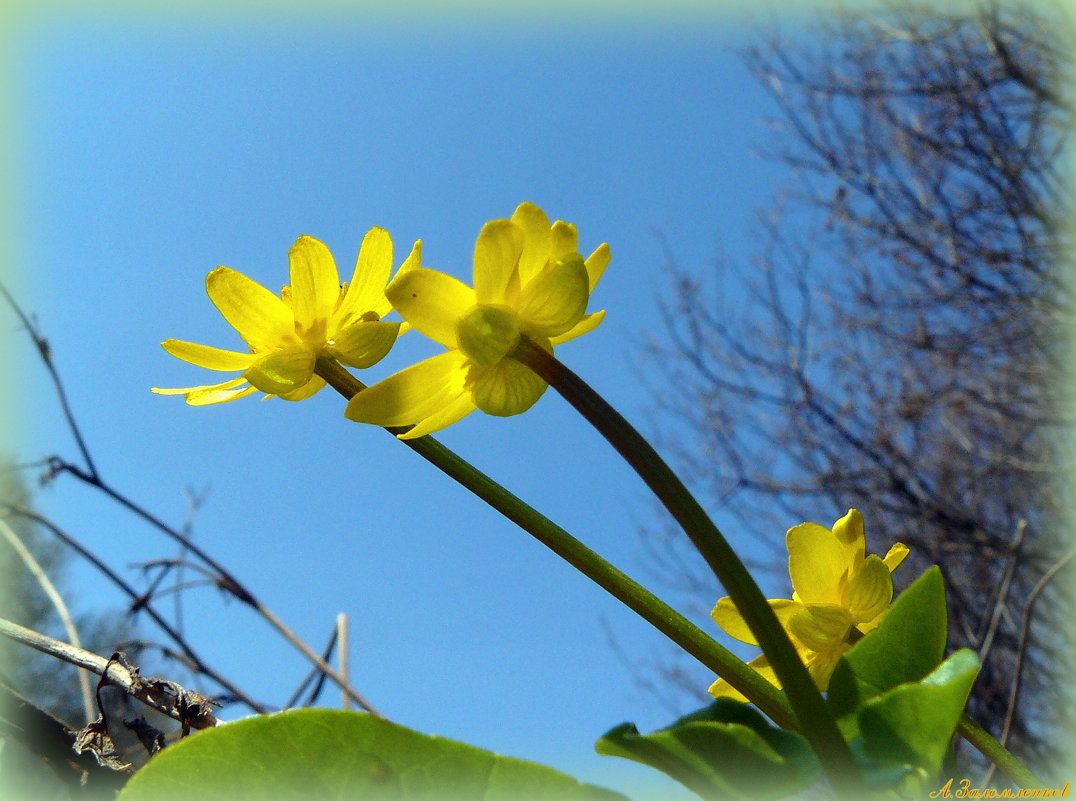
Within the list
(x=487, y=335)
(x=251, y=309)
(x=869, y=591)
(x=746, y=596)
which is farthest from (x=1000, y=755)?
(x=251, y=309)

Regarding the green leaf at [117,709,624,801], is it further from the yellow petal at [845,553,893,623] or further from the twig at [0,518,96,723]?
the twig at [0,518,96,723]

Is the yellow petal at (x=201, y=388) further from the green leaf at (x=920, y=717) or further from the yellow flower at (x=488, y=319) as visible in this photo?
the green leaf at (x=920, y=717)

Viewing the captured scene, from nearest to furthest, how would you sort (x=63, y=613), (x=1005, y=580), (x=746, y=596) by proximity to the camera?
(x=746, y=596) → (x=63, y=613) → (x=1005, y=580)

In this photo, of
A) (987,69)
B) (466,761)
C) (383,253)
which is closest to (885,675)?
(466,761)

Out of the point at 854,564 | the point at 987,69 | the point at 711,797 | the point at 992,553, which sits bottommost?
the point at 711,797

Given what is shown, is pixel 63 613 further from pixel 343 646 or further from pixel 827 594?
pixel 827 594

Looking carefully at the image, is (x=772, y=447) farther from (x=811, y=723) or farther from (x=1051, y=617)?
(x=811, y=723)

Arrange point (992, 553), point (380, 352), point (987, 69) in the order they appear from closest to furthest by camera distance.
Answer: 1. point (380, 352)
2. point (987, 69)
3. point (992, 553)

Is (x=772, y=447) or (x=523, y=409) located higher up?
(x=772, y=447)
